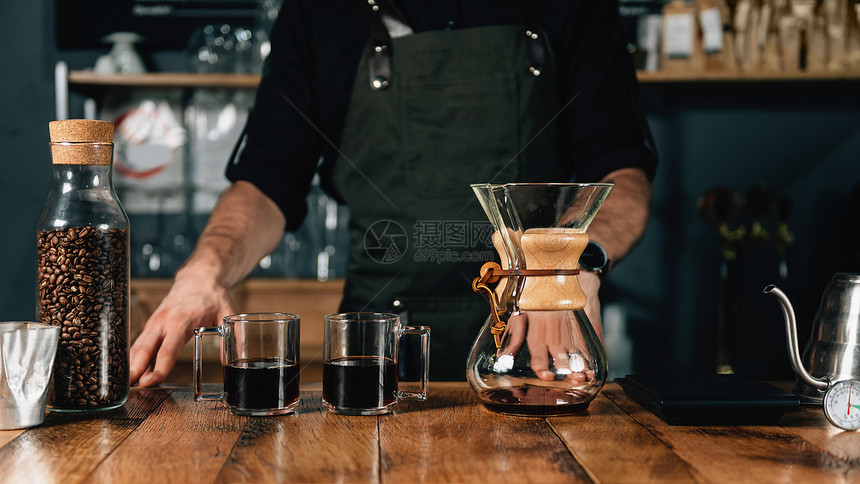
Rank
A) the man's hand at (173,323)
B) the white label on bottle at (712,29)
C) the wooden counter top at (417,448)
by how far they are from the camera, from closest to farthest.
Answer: the wooden counter top at (417,448), the man's hand at (173,323), the white label on bottle at (712,29)

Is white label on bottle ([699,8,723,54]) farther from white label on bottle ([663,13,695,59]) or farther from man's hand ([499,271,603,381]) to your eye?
man's hand ([499,271,603,381])

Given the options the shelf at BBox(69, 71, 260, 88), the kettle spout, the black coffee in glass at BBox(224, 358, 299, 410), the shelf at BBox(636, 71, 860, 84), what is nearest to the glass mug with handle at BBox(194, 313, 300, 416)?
the black coffee in glass at BBox(224, 358, 299, 410)

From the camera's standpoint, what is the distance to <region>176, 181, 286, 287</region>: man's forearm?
114 centimetres

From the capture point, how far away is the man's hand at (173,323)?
98 cm

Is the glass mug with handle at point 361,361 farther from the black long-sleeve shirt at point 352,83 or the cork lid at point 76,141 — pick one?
the black long-sleeve shirt at point 352,83

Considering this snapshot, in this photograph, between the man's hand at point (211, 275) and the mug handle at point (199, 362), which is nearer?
the mug handle at point (199, 362)

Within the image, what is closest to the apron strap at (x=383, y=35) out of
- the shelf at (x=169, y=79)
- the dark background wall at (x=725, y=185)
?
the shelf at (x=169, y=79)

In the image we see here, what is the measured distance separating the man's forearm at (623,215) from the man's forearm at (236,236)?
56 cm

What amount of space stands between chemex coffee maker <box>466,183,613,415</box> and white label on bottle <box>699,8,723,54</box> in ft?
6.54

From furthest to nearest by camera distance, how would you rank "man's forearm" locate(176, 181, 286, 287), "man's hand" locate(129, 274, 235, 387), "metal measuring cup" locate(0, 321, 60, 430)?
"man's forearm" locate(176, 181, 286, 287)
"man's hand" locate(129, 274, 235, 387)
"metal measuring cup" locate(0, 321, 60, 430)

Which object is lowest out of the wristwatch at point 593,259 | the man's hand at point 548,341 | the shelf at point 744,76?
the man's hand at point 548,341

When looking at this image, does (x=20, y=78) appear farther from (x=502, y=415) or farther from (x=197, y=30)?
(x=502, y=415)

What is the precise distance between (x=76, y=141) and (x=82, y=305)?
7.1 inches

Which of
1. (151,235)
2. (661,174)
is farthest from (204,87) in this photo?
(661,174)
